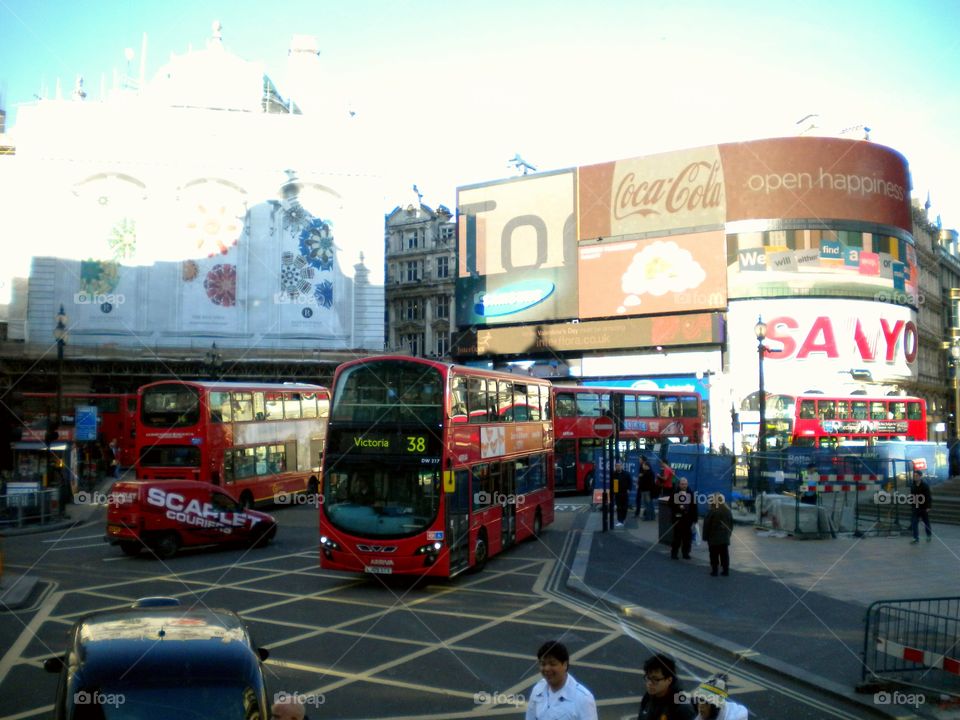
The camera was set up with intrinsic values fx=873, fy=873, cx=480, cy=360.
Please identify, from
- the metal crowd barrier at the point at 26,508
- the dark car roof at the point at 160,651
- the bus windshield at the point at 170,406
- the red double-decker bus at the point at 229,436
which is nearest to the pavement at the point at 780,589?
the dark car roof at the point at 160,651

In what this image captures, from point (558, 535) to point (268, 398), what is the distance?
10259 mm

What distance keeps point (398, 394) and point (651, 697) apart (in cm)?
972

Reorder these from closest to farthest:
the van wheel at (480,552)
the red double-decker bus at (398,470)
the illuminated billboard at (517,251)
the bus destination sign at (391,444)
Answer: the red double-decker bus at (398,470) < the bus destination sign at (391,444) < the van wheel at (480,552) < the illuminated billboard at (517,251)

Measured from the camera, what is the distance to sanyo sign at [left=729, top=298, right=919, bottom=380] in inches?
2052

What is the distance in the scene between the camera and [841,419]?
130 ft

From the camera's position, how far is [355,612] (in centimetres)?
1268

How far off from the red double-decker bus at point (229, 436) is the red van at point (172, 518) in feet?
15.5

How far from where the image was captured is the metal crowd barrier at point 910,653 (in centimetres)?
825

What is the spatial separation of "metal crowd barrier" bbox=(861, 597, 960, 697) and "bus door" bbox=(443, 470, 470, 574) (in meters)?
6.78

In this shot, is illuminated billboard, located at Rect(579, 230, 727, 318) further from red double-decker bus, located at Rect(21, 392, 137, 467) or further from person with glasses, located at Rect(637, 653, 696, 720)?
person with glasses, located at Rect(637, 653, 696, 720)

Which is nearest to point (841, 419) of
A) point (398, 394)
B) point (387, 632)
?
point (398, 394)

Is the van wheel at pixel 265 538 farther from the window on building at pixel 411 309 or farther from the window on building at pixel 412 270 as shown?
the window on building at pixel 412 270

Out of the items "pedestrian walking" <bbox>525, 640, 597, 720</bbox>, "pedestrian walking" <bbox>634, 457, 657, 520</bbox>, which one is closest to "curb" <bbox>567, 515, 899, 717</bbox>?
"pedestrian walking" <bbox>525, 640, 597, 720</bbox>

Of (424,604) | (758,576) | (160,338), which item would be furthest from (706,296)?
(424,604)
